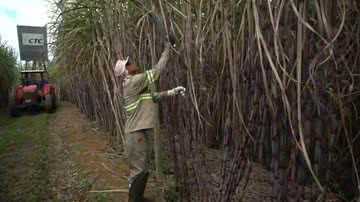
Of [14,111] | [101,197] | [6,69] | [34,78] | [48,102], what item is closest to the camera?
[101,197]

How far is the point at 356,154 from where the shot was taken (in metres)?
2.83

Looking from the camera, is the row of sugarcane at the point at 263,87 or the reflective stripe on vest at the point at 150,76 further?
the reflective stripe on vest at the point at 150,76

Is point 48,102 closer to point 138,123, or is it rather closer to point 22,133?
point 22,133

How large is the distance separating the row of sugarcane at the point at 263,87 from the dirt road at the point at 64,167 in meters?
1.17

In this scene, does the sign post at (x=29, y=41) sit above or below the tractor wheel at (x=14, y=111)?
above

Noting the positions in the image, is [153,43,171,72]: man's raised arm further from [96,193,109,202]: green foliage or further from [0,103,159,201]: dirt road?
[96,193,109,202]: green foliage

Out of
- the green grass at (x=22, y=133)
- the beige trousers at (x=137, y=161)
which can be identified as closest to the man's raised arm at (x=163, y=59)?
the beige trousers at (x=137, y=161)

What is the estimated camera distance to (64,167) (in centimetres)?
577

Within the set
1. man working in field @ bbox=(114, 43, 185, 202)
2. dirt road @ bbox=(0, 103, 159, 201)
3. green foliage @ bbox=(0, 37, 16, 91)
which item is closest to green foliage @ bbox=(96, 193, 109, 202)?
dirt road @ bbox=(0, 103, 159, 201)

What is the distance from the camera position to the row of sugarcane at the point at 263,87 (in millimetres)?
1690

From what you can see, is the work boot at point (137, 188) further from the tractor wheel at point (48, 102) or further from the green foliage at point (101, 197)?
the tractor wheel at point (48, 102)

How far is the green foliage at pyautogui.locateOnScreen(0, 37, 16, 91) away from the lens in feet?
50.9

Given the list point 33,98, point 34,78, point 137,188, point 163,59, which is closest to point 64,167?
point 137,188

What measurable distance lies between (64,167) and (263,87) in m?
4.21
